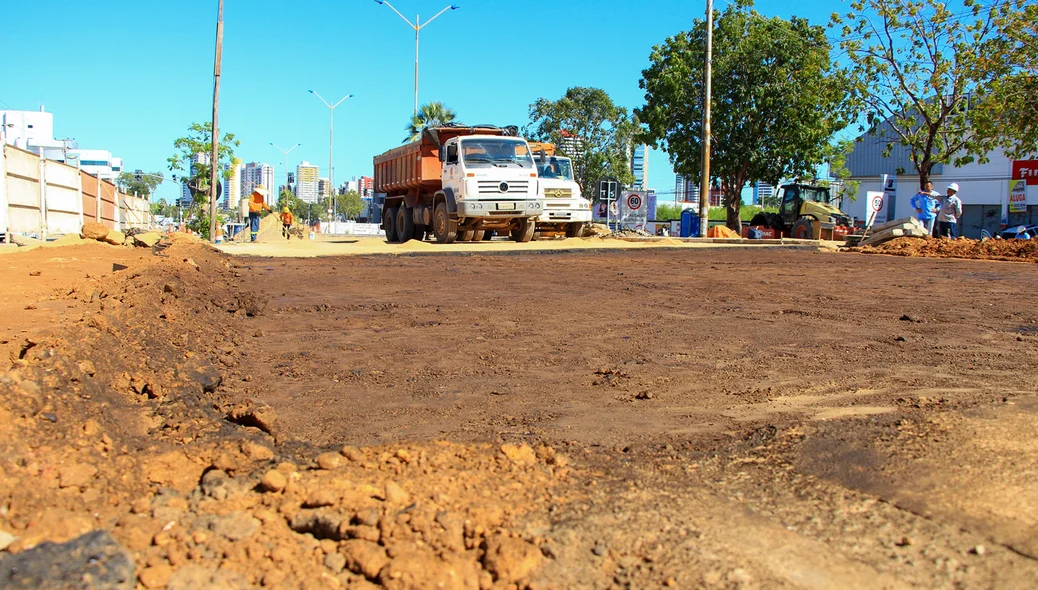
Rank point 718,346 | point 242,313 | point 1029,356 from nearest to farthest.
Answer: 1. point 1029,356
2. point 718,346
3. point 242,313

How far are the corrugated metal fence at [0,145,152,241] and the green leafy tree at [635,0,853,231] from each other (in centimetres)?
2596

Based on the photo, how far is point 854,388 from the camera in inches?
206

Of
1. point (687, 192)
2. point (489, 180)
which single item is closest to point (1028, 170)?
point (489, 180)

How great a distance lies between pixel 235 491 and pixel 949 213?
939 inches

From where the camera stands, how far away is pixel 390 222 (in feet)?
90.6

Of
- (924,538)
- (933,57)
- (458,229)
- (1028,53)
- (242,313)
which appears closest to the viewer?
(924,538)

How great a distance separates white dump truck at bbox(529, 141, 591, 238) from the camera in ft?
76.7

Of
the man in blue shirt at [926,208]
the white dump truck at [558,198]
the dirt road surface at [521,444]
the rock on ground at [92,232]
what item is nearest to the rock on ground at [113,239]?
the rock on ground at [92,232]

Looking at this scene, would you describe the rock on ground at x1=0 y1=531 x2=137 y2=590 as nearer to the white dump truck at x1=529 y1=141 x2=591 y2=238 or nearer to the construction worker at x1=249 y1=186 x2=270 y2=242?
the white dump truck at x1=529 y1=141 x2=591 y2=238

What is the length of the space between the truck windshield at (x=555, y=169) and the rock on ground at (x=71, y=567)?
21640mm

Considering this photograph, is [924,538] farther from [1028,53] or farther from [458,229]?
[1028,53]

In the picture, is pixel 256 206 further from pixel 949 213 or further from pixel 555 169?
pixel 949 213

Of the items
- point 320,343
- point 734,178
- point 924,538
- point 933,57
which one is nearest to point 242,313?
point 320,343

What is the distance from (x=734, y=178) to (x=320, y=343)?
123 ft
